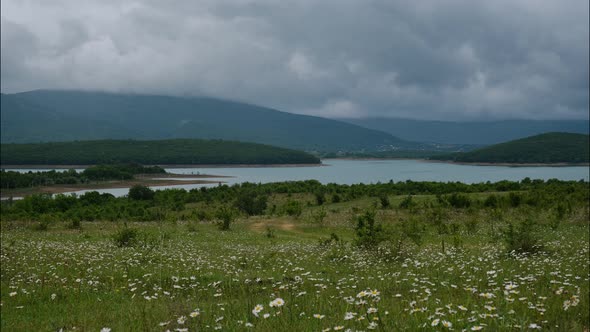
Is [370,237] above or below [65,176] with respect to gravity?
above

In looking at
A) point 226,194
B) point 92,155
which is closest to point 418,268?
point 226,194

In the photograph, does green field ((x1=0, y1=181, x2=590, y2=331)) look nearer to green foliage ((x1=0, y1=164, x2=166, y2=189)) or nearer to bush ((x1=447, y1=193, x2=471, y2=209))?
bush ((x1=447, y1=193, x2=471, y2=209))

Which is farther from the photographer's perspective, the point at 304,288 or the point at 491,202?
the point at 491,202

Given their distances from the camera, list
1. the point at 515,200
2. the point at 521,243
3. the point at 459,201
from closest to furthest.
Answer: the point at 521,243 → the point at 515,200 → the point at 459,201

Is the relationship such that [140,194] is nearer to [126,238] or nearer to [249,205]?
[249,205]

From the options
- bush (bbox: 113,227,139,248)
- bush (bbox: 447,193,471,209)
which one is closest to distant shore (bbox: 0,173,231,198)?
bush (bbox: 447,193,471,209)

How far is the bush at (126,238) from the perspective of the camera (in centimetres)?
1955

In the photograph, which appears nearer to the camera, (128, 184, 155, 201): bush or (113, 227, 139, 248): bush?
(113, 227, 139, 248): bush

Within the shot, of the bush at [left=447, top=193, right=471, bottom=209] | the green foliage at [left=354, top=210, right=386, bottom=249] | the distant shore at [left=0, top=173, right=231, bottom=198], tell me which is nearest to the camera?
the green foliage at [left=354, top=210, right=386, bottom=249]

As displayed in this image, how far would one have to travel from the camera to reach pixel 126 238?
65.5ft

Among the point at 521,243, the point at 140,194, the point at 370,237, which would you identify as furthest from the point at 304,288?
the point at 140,194

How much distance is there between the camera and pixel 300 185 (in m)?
86.9

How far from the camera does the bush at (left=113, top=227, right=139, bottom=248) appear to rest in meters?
19.5

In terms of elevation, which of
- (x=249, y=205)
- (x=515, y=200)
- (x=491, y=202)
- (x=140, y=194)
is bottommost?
(x=140, y=194)
